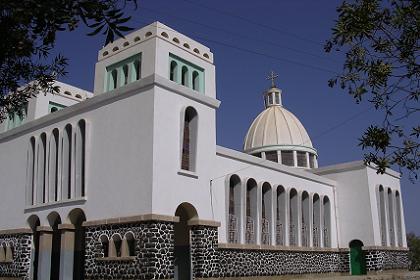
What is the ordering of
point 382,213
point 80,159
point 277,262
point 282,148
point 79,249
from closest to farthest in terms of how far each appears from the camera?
1. point 80,159
2. point 79,249
3. point 277,262
4. point 382,213
5. point 282,148

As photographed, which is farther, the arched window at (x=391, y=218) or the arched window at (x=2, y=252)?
the arched window at (x=391, y=218)

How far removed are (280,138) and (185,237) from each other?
14.5m

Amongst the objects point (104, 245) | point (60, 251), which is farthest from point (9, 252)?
point (104, 245)

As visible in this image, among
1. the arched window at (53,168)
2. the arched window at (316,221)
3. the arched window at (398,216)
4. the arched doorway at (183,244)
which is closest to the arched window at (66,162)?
the arched window at (53,168)

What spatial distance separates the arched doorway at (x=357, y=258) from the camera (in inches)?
1007

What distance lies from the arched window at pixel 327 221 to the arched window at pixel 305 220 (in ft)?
5.90

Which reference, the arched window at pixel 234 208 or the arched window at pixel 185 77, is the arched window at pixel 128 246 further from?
the arched window at pixel 185 77

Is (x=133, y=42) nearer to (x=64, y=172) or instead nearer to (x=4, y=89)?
(x=64, y=172)

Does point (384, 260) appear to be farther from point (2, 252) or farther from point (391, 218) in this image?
point (2, 252)

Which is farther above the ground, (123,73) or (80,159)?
(123,73)

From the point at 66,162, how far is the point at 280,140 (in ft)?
51.6

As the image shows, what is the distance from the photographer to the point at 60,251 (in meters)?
18.2

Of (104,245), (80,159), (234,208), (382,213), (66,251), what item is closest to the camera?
(104,245)

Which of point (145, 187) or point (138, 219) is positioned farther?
point (145, 187)
